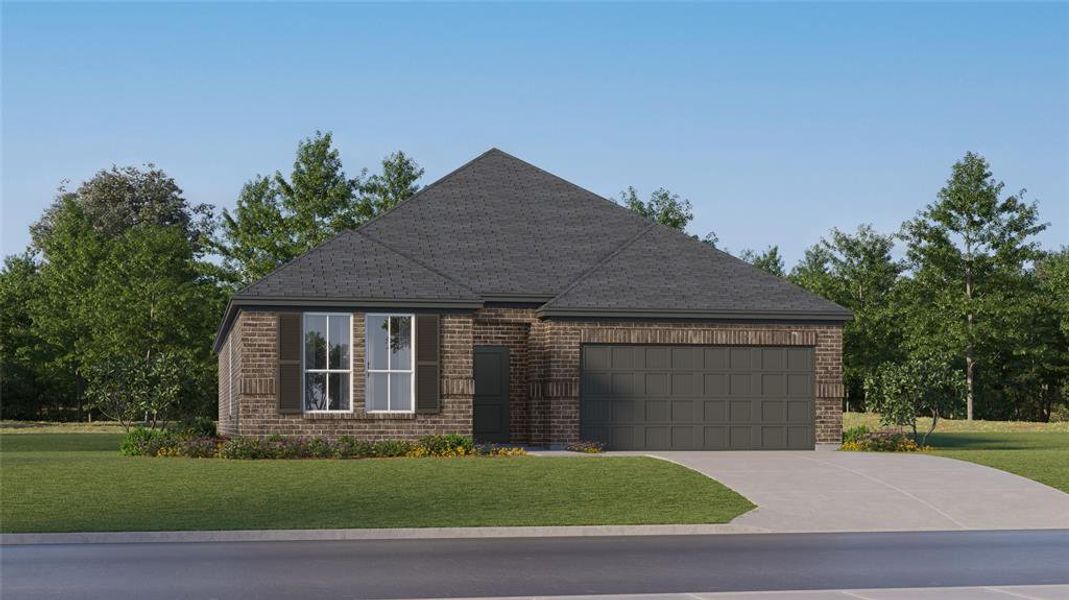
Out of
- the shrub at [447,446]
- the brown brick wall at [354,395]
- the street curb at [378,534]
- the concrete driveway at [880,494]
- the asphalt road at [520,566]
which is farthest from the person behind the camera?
the brown brick wall at [354,395]

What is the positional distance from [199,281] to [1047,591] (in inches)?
2241

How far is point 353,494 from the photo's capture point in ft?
70.7

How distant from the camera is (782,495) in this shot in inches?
867

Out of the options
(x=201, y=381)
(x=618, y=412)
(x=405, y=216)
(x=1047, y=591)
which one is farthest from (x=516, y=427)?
(x=201, y=381)

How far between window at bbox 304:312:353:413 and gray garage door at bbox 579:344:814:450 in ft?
17.9

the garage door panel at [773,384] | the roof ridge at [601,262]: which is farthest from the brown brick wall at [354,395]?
the garage door panel at [773,384]

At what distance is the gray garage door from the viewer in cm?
3111

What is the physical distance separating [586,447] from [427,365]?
397 centimetres

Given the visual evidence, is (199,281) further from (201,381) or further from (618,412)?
(618,412)

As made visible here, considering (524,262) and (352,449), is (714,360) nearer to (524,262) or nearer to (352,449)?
(524,262)

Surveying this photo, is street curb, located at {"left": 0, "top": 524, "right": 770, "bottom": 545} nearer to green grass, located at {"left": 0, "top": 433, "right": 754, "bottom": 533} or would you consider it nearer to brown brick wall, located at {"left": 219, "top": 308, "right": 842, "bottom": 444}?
green grass, located at {"left": 0, "top": 433, "right": 754, "bottom": 533}

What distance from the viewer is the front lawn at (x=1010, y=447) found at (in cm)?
2557

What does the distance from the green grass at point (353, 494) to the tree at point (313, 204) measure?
1071 inches

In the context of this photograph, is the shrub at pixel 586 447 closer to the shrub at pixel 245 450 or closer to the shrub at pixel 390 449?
the shrub at pixel 390 449
